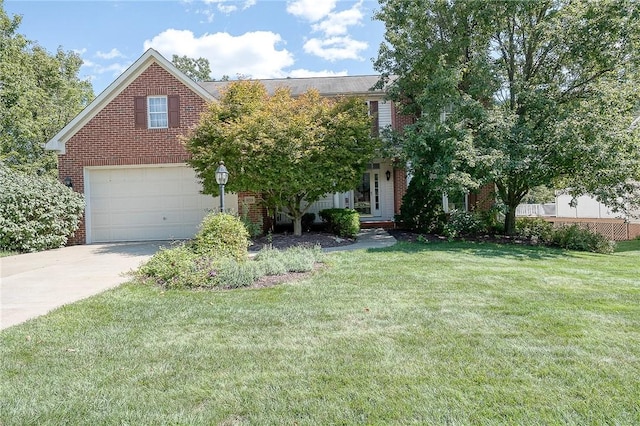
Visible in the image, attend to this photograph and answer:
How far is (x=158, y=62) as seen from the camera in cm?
1248

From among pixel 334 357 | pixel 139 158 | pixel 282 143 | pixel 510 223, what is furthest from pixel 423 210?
pixel 334 357

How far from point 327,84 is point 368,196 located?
5.58 metres

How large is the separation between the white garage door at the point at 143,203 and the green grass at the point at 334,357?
7305mm

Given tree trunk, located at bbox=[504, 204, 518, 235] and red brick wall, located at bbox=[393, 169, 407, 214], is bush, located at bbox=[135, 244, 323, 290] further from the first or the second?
red brick wall, located at bbox=[393, 169, 407, 214]

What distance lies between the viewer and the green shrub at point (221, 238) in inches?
296

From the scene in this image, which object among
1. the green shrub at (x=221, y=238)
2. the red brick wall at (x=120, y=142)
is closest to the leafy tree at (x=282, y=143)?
the green shrub at (x=221, y=238)

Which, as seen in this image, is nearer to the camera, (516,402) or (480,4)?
(516,402)

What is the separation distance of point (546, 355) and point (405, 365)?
1.23 metres

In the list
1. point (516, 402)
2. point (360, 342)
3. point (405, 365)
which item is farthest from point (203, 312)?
point (516, 402)

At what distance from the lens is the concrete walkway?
509 cm

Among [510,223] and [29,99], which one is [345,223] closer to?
[510,223]

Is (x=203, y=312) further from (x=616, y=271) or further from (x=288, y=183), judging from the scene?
(x=616, y=271)

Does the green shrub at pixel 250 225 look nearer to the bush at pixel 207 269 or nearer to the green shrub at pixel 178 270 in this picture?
the bush at pixel 207 269

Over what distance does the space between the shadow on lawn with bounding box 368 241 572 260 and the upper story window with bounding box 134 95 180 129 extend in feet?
26.4
